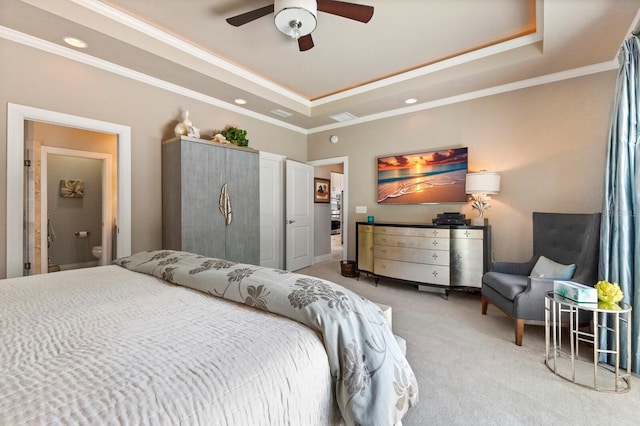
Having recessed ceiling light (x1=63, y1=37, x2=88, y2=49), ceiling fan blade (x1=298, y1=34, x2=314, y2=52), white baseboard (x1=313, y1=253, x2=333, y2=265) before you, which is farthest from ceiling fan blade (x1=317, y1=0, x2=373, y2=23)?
white baseboard (x1=313, y1=253, x2=333, y2=265)

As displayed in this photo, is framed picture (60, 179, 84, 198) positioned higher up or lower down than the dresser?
higher up

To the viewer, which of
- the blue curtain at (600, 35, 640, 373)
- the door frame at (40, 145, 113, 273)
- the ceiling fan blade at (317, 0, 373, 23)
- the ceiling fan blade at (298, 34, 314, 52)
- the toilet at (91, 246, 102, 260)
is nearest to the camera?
the blue curtain at (600, 35, 640, 373)

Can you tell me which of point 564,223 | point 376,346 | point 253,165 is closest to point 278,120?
point 253,165

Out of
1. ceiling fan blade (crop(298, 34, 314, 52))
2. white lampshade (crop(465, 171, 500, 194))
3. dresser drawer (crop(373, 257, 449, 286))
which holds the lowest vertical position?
dresser drawer (crop(373, 257, 449, 286))

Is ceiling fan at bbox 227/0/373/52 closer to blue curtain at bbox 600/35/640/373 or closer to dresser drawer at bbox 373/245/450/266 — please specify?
blue curtain at bbox 600/35/640/373

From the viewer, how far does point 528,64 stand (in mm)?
2863

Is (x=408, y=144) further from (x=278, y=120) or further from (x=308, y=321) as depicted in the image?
(x=308, y=321)

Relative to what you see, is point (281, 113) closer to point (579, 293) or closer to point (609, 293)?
point (579, 293)

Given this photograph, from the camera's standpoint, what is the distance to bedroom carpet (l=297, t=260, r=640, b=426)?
1.51m

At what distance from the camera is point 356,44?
289 cm

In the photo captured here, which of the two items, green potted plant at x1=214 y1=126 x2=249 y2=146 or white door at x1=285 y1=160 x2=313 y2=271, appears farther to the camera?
white door at x1=285 y1=160 x2=313 y2=271

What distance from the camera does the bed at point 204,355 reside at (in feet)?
1.82

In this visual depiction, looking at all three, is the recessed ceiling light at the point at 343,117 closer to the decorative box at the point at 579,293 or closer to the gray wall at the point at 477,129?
the gray wall at the point at 477,129

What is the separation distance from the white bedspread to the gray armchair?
218cm
